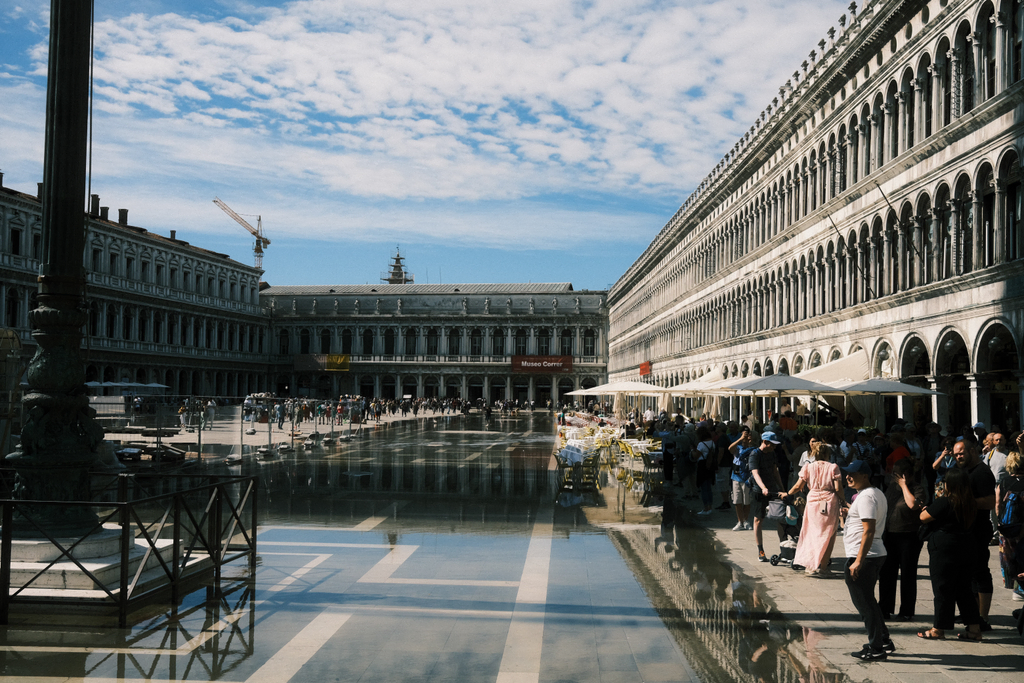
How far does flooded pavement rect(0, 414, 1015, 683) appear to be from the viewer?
275 inches

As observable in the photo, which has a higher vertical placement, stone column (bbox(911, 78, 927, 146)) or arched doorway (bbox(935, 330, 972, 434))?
stone column (bbox(911, 78, 927, 146))

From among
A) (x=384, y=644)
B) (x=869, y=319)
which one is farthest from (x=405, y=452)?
(x=384, y=644)

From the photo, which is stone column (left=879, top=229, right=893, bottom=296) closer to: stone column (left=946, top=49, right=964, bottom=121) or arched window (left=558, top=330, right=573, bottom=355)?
stone column (left=946, top=49, right=964, bottom=121)

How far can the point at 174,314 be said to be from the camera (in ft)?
289

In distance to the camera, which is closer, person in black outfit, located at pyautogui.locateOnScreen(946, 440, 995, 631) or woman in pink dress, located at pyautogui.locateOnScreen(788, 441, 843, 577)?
person in black outfit, located at pyautogui.locateOnScreen(946, 440, 995, 631)

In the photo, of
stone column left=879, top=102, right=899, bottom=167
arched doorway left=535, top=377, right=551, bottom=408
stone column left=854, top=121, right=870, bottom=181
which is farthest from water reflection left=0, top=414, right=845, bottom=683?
arched doorway left=535, top=377, right=551, bottom=408

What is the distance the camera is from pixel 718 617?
28.6 feet

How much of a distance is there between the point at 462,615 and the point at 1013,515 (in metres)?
5.43

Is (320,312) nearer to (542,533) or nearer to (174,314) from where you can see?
(174,314)

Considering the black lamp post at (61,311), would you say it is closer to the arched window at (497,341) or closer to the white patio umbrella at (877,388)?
the white patio umbrella at (877,388)

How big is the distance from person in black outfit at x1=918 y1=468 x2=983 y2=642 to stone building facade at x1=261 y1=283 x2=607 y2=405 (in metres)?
105

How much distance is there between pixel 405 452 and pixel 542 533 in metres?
19.0

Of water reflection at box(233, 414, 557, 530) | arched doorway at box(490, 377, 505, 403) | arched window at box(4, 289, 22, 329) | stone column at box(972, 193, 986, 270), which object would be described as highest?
arched window at box(4, 289, 22, 329)

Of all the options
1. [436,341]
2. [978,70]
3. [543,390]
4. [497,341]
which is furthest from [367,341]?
[978,70]
